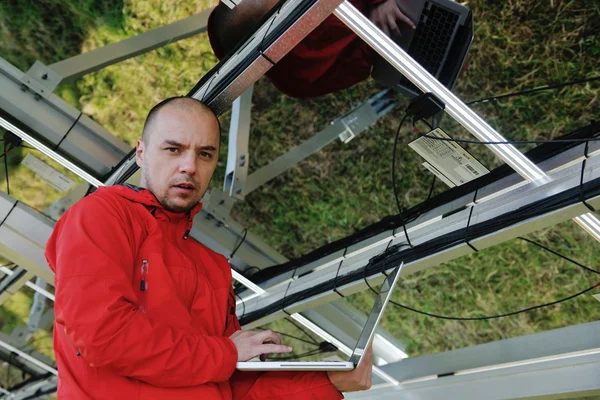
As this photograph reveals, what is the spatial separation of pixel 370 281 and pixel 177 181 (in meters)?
0.81

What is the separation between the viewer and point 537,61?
3.47 metres

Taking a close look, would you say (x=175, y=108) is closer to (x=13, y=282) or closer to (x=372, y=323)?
(x=372, y=323)

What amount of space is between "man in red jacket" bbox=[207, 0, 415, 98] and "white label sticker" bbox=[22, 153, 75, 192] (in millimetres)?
831

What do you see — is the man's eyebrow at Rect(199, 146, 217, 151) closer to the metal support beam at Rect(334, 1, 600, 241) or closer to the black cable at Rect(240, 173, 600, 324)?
the metal support beam at Rect(334, 1, 600, 241)

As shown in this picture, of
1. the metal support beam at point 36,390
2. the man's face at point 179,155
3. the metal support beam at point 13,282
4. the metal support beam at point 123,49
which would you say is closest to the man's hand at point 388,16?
the metal support beam at point 123,49

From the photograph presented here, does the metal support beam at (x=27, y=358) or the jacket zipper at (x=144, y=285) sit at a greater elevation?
the metal support beam at (x=27, y=358)

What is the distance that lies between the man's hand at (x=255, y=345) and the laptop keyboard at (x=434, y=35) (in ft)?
5.16

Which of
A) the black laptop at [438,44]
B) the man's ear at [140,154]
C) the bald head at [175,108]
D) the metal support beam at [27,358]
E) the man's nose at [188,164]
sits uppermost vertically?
the black laptop at [438,44]

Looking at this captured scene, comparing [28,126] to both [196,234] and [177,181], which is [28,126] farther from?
[177,181]

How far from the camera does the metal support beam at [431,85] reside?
1.77 metres

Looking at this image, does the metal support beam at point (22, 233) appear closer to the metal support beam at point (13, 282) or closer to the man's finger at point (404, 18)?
the metal support beam at point (13, 282)

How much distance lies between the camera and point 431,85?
6.06 ft

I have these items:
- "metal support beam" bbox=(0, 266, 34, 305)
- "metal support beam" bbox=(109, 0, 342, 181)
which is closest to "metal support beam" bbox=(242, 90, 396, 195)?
"metal support beam" bbox=(109, 0, 342, 181)

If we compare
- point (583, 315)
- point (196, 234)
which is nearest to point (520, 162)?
point (196, 234)
